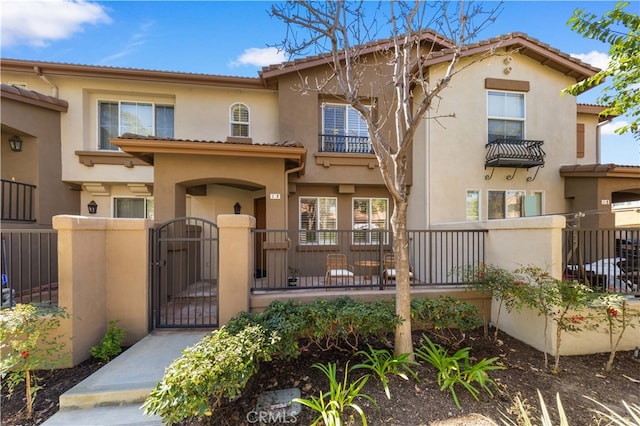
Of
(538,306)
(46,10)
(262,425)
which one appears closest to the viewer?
(262,425)

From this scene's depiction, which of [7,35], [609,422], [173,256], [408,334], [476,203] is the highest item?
[7,35]

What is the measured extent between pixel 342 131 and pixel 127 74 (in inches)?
275

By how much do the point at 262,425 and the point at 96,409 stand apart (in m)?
2.18

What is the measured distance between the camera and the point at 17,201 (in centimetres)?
705

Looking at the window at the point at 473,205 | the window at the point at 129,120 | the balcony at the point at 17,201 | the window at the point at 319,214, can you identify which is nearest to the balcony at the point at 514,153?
the window at the point at 473,205

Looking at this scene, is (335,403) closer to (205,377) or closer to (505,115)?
(205,377)

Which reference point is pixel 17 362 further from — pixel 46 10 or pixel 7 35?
pixel 7 35

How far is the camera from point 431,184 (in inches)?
328

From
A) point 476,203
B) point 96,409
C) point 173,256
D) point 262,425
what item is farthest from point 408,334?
point 476,203

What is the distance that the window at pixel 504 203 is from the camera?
879 centimetres

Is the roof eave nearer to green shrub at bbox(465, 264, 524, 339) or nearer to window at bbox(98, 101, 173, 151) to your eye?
window at bbox(98, 101, 173, 151)

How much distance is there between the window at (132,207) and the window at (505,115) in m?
11.7

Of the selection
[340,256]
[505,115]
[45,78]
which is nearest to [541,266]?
[340,256]

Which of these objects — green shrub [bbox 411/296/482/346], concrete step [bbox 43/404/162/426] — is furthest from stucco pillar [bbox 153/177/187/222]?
green shrub [bbox 411/296/482/346]
